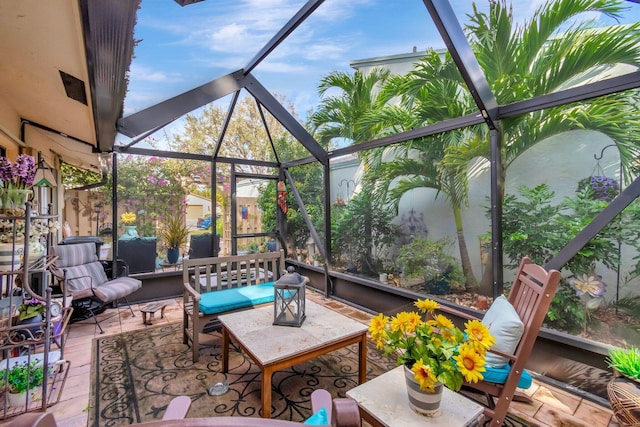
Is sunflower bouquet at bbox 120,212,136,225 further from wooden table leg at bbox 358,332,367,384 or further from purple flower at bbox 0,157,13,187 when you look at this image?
wooden table leg at bbox 358,332,367,384

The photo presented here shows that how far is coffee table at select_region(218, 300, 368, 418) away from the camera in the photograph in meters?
1.96

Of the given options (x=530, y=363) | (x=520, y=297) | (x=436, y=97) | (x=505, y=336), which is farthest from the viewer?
(x=436, y=97)

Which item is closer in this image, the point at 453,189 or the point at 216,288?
the point at 453,189

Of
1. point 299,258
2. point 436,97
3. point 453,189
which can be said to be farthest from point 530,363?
point 299,258

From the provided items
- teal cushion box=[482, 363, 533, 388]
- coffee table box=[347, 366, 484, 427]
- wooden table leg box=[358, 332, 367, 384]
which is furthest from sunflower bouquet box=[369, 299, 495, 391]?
wooden table leg box=[358, 332, 367, 384]

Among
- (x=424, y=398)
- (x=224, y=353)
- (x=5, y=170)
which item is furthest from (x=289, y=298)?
(x=5, y=170)

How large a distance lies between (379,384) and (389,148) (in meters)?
2.96

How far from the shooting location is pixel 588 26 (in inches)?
92.7

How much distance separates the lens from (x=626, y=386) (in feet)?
6.06

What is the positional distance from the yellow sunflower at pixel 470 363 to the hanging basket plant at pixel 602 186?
200cm

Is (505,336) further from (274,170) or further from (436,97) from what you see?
(274,170)

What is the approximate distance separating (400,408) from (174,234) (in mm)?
4569

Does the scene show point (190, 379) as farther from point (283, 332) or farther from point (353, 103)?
point (353, 103)

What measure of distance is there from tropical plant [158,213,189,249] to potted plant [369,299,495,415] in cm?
442
